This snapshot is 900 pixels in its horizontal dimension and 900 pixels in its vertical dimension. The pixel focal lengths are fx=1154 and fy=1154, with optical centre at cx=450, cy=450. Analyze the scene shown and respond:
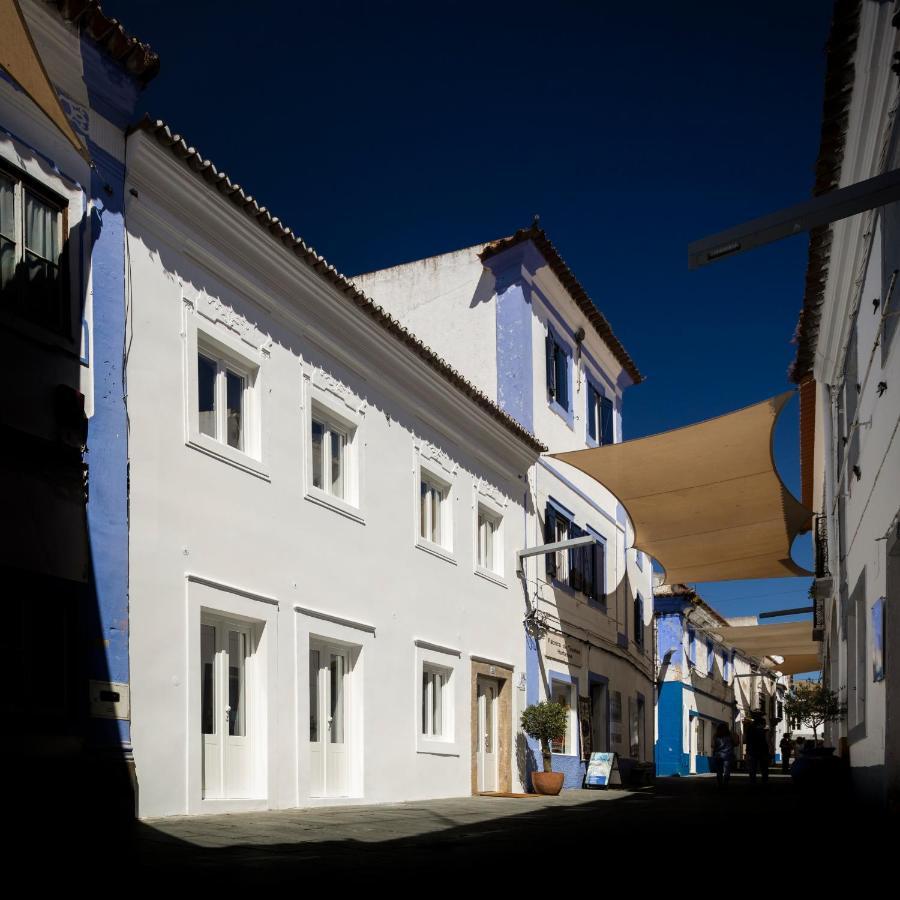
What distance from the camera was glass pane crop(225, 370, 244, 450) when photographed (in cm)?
1216

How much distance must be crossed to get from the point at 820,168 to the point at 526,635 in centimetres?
1123

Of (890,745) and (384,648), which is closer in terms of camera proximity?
(890,745)

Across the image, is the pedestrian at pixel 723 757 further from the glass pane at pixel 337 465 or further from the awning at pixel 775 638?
the glass pane at pixel 337 465

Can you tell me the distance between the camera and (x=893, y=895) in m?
6.02

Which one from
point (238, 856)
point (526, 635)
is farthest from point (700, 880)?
point (526, 635)

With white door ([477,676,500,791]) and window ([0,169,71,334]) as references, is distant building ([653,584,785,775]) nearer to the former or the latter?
white door ([477,676,500,791])

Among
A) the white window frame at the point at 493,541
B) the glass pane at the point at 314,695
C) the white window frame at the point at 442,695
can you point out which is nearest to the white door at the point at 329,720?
the glass pane at the point at 314,695

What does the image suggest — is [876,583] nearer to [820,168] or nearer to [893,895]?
[820,168]

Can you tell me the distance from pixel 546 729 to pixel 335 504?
7.17 metres

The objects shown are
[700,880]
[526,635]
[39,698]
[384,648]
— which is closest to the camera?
[700,880]

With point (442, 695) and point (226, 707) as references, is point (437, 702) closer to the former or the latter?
point (442, 695)

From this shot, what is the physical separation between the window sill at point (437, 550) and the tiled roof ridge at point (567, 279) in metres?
6.61

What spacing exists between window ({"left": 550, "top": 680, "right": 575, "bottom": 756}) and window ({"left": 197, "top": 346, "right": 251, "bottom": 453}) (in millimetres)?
10971

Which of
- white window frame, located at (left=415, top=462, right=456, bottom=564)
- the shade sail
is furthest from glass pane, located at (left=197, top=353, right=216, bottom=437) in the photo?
the shade sail
